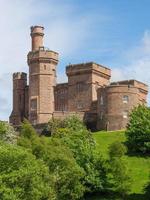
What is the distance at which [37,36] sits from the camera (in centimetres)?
12212

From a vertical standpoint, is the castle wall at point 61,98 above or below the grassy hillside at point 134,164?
above

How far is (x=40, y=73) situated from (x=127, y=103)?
1295 cm

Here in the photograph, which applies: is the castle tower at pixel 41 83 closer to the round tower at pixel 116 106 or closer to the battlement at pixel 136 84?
the round tower at pixel 116 106

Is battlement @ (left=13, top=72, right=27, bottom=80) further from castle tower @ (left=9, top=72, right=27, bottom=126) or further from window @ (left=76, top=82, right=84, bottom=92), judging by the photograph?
window @ (left=76, top=82, right=84, bottom=92)

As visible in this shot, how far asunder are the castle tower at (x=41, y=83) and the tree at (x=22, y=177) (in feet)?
145

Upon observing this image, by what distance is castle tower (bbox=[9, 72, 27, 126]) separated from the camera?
401 ft

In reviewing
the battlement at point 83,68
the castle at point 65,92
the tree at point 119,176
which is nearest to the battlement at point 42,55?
the castle at point 65,92

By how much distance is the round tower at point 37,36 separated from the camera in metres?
122

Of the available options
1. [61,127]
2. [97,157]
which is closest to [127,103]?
[61,127]

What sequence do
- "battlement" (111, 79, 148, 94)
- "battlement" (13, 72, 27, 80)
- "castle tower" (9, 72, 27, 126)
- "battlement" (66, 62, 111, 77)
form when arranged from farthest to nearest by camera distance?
"battlement" (13, 72, 27, 80) → "castle tower" (9, 72, 27, 126) → "battlement" (111, 79, 148, 94) → "battlement" (66, 62, 111, 77)

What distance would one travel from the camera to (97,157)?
8519cm

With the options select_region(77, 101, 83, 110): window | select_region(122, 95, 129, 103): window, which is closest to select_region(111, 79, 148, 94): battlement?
select_region(77, 101, 83, 110): window

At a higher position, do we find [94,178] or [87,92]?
[87,92]

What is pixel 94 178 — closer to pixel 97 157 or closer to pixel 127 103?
pixel 97 157
